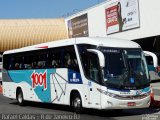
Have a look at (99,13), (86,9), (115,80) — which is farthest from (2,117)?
(86,9)

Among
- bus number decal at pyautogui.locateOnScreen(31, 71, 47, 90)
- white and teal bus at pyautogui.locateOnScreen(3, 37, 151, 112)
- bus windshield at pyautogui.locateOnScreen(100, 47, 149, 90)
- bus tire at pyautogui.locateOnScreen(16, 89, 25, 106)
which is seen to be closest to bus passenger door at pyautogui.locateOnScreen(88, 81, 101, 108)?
white and teal bus at pyautogui.locateOnScreen(3, 37, 151, 112)

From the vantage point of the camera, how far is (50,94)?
18.4 m

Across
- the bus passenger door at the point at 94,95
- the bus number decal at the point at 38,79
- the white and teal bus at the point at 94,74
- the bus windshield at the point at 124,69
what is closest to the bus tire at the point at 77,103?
the white and teal bus at the point at 94,74

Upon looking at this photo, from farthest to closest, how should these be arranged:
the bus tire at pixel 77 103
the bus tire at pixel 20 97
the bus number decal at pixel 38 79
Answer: the bus tire at pixel 20 97, the bus number decal at pixel 38 79, the bus tire at pixel 77 103

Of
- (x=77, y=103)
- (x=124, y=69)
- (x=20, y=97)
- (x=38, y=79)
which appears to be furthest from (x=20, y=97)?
(x=124, y=69)

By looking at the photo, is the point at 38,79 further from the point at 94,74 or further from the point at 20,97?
the point at 94,74

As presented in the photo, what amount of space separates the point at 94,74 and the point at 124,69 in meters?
1.04

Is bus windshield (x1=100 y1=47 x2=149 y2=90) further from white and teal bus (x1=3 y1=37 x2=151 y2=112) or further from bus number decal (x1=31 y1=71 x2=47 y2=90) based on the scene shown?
bus number decal (x1=31 y1=71 x2=47 y2=90)

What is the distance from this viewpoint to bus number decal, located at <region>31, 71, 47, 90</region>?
18.9 metres

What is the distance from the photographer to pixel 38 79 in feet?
63.9

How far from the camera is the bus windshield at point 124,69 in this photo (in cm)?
1473

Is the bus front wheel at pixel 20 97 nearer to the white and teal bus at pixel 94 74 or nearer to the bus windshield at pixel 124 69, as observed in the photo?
the white and teal bus at pixel 94 74

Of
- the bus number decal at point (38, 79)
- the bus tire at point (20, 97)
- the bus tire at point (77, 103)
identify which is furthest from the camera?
the bus tire at point (20, 97)

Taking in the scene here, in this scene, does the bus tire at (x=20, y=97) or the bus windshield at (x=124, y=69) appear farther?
the bus tire at (x=20, y=97)
